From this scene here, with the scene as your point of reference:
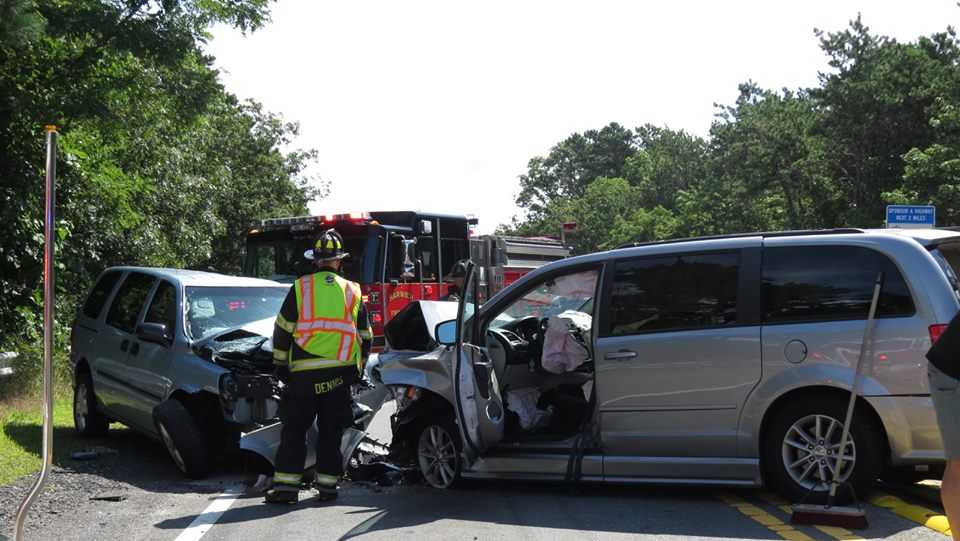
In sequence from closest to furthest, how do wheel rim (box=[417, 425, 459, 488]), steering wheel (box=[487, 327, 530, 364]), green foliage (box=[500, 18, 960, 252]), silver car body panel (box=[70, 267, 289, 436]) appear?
wheel rim (box=[417, 425, 459, 488])
steering wheel (box=[487, 327, 530, 364])
silver car body panel (box=[70, 267, 289, 436])
green foliage (box=[500, 18, 960, 252])

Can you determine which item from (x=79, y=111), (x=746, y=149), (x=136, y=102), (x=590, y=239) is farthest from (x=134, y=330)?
(x=590, y=239)

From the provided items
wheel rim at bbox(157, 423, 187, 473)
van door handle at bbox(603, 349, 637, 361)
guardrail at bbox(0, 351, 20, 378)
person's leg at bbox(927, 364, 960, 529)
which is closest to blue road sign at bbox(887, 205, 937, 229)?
van door handle at bbox(603, 349, 637, 361)

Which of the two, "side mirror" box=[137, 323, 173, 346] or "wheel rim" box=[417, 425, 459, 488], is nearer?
"wheel rim" box=[417, 425, 459, 488]

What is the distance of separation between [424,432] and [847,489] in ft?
10.2

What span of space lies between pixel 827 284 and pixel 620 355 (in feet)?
4.85

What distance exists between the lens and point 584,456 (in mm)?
6934

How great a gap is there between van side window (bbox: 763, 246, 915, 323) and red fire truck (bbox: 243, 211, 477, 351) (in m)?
9.30

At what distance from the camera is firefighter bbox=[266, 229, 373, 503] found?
279 inches

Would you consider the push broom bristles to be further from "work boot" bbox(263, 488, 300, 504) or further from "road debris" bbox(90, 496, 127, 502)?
"road debris" bbox(90, 496, 127, 502)

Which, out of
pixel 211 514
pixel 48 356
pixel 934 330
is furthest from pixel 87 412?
pixel 934 330

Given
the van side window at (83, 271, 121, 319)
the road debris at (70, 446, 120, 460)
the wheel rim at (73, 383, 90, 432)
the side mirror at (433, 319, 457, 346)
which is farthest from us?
the van side window at (83, 271, 121, 319)

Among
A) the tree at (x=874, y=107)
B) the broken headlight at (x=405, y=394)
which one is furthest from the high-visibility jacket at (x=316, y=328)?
the tree at (x=874, y=107)

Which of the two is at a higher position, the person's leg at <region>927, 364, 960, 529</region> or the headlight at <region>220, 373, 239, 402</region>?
the person's leg at <region>927, 364, 960, 529</region>

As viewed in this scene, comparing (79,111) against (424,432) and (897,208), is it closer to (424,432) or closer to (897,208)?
(424,432)
